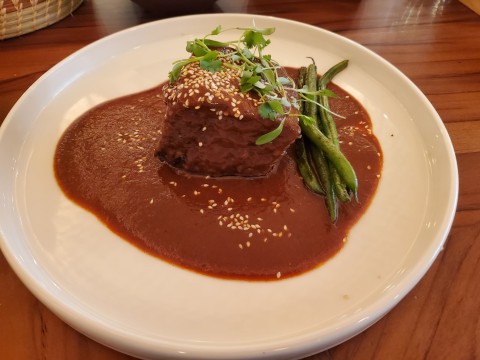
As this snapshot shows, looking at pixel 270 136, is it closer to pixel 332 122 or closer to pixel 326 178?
pixel 326 178

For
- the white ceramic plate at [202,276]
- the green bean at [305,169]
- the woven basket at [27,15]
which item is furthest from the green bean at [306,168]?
the woven basket at [27,15]

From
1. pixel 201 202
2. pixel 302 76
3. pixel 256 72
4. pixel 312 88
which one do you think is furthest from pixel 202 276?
pixel 302 76

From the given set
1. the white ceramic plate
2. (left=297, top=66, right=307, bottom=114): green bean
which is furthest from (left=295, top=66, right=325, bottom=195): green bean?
(left=297, top=66, right=307, bottom=114): green bean

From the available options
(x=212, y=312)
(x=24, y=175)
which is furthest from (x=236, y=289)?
(x=24, y=175)

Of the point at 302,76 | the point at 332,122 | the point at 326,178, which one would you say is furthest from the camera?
the point at 302,76

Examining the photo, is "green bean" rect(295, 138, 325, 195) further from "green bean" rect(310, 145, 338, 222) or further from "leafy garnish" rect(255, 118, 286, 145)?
"leafy garnish" rect(255, 118, 286, 145)

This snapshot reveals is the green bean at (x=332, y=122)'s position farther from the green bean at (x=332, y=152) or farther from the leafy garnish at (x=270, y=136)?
the leafy garnish at (x=270, y=136)
